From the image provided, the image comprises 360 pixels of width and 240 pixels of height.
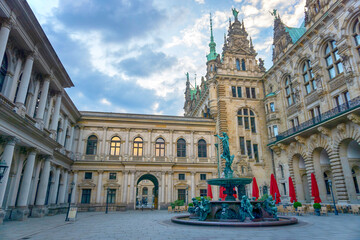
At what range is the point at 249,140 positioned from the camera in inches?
1384

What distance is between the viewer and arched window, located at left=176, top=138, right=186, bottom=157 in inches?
1406

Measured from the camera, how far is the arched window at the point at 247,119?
35812 millimetres

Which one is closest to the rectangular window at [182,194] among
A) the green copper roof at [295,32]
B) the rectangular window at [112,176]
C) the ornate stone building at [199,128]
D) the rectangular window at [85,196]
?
the ornate stone building at [199,128]

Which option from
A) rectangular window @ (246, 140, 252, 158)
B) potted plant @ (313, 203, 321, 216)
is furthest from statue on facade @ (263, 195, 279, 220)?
rectangular window @ (246, 140, 252, 158)

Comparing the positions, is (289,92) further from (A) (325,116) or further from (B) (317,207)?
(B) (317,207)

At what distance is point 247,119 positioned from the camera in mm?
36219

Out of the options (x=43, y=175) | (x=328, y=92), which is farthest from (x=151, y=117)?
(x=328, y=92)

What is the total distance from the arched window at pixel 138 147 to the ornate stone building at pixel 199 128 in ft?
0.48

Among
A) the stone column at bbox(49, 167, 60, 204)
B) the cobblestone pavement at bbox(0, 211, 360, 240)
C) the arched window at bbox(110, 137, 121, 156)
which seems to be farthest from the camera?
the arched window at bbox(110, 137, 121, 156)

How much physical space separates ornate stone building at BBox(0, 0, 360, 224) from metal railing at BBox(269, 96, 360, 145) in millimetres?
153

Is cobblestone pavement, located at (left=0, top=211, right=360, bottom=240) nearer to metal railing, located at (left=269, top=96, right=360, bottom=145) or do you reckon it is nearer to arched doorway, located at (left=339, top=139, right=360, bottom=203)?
arched doorway, located at (left=339, top=139, right=360, bottom=203)

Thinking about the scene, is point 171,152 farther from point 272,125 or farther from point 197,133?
Result: point 272,125

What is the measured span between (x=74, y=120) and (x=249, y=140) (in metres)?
25.0

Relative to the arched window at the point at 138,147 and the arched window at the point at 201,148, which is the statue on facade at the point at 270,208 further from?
the arched window at the point at 138,147
